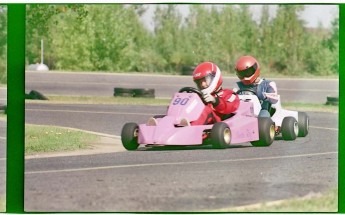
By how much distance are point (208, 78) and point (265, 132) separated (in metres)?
0.98

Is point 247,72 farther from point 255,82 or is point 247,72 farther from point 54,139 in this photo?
point 54,139

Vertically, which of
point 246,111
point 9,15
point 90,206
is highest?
point 9,15

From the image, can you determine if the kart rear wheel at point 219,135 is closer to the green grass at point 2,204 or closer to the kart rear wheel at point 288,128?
the kart rear wheel at point 288,128

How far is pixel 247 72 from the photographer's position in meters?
18.1

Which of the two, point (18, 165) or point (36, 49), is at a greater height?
point (36, 49)

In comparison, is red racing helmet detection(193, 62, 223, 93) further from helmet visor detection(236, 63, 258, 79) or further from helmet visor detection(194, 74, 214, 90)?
helmet visor detection(236, 63, 258, 79)

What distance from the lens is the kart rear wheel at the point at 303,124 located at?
18422mm

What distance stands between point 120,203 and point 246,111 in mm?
2057

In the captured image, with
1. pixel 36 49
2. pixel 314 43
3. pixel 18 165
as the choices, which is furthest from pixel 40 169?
pixel 314 43

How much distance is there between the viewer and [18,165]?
17750 millimetres

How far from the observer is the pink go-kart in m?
17.5

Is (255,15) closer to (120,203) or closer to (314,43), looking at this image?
(314,43)

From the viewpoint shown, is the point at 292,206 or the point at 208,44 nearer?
the point at 292,206

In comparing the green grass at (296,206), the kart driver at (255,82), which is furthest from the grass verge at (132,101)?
the green grass at (296,206)
